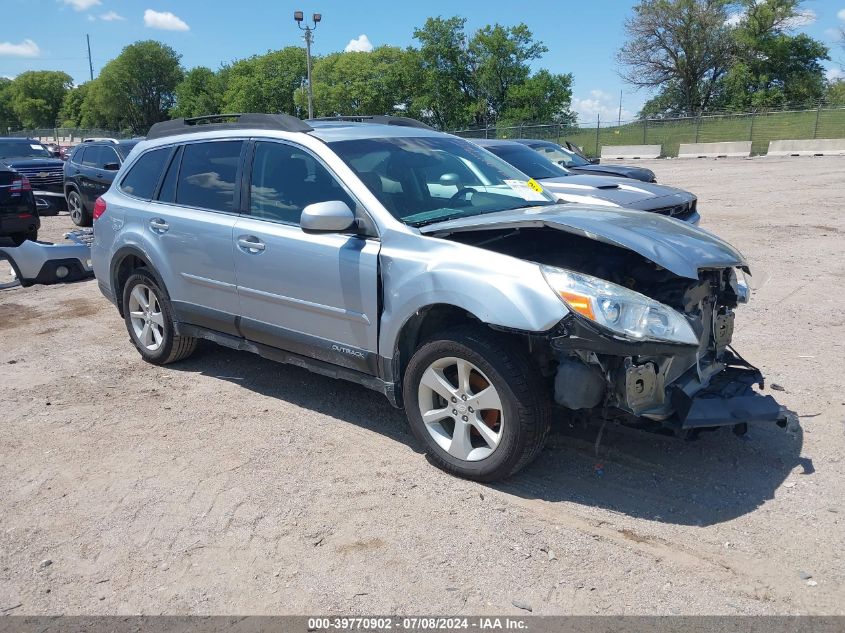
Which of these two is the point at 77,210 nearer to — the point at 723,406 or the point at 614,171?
the point at 614,171

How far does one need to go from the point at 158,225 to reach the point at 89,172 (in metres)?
11.4

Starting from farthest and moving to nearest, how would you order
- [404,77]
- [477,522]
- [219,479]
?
[404,77]
[219,479]
[477,522]

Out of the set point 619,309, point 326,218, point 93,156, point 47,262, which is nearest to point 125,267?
point 326,218

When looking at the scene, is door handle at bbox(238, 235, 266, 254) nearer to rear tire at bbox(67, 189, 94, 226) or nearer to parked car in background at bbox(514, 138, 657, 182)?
parked car in background at bbox(514, 138, 657, 182)

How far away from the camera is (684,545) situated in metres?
3.34

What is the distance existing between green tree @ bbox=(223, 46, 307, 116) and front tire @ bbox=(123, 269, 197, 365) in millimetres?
81917

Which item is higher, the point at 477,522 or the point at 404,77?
the point at 404,77

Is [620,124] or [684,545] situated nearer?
[684,545]

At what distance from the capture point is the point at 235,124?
5.30 meters

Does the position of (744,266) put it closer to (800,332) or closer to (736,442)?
(736,442)

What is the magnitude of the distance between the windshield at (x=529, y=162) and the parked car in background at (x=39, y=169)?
11650mm

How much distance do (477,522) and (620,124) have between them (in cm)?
4101

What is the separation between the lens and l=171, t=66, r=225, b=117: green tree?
302 feet

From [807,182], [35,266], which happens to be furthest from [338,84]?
[35,266]
